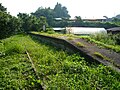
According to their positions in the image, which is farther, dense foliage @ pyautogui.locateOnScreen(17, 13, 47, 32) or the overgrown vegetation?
dense foliage @ pyautogui.locateOnScreen(17, 13, 47, 32)

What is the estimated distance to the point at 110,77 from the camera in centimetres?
770

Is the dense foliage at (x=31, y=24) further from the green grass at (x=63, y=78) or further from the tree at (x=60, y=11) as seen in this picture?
the tree at (x=60, y=11)

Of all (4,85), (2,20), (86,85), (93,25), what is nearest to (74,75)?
(86,85)

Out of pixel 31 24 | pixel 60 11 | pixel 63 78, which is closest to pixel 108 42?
pixel 63 78

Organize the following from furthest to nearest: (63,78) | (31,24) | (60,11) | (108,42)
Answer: (60,11) → (31,24) → (108,42) → (63,78)

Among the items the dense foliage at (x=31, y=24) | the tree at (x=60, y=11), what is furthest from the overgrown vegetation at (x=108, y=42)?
the tree at (x=60, y=11)

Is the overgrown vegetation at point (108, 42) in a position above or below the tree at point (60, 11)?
below

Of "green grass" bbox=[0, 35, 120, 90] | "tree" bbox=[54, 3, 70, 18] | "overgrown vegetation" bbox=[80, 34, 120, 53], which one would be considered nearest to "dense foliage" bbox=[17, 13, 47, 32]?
"overgrown vegetation" bbox=[80, 34, 120, 53]

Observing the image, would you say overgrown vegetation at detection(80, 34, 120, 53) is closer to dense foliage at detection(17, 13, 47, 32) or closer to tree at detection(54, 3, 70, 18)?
dense foliage at detection(17, 13, 47, 32)

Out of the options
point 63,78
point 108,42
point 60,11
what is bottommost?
point 108,42

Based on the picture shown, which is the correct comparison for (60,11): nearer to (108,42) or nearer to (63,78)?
(108,42)

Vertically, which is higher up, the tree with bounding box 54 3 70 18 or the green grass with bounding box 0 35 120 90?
the tree with bounding box 54 3 70 18

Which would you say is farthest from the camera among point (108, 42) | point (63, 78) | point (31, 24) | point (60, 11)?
point (60, 11)

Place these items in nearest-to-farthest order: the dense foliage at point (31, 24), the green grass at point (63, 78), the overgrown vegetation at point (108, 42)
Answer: the green grass at point (63, 78)
the overgrown vegetation at point (108, 42)
the dense foliage at point (31, 24)
